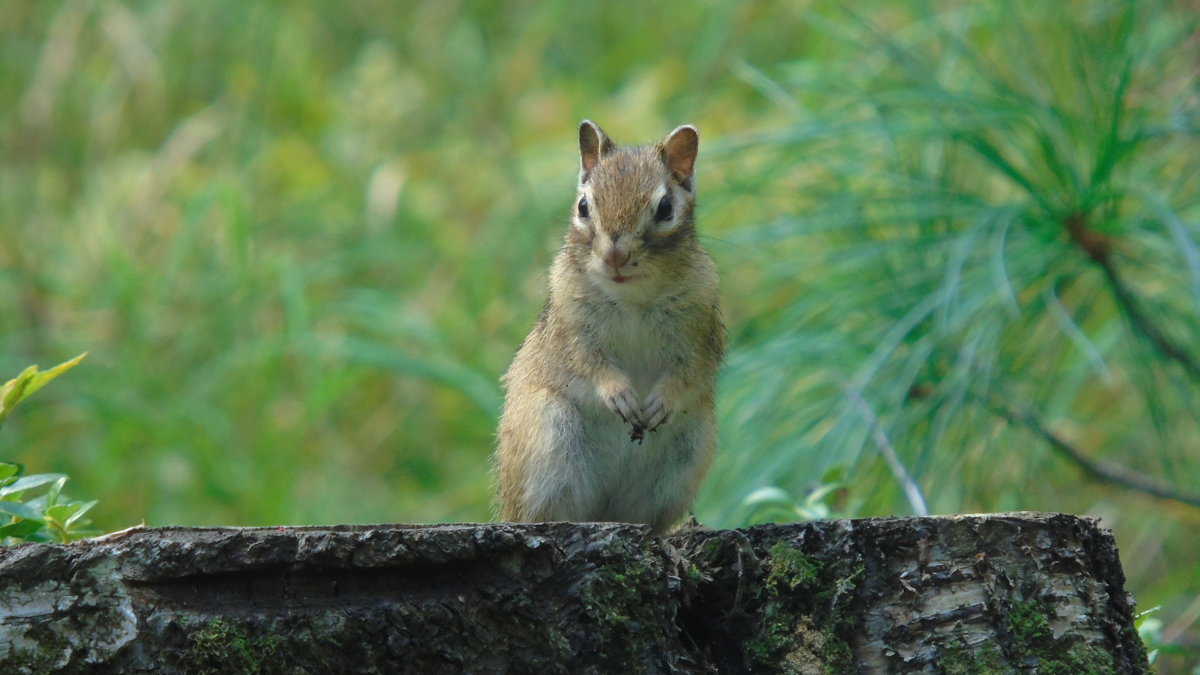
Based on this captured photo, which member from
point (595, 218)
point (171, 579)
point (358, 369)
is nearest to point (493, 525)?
point (171, 579)

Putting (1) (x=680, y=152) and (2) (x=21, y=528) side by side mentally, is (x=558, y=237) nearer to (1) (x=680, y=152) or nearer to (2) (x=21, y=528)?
(1) (x=680, y=152)

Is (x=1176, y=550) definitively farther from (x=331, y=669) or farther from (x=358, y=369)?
(x=331, y=669)

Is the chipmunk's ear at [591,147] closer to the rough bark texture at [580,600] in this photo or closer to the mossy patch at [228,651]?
the rough bark texture at [580,600]

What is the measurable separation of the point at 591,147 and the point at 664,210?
0.82ft

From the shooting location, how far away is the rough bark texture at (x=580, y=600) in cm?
137

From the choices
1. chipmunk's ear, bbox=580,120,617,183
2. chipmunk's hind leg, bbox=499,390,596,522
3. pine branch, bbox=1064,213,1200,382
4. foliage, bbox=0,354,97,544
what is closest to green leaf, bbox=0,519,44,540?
foliage, bbox=0,354,97,544

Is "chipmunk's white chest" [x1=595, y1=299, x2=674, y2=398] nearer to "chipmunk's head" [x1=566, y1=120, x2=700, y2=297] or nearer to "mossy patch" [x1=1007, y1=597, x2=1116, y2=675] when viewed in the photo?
"chipmunk's head" [x1=566, y1=120, x2=700, y2=297]

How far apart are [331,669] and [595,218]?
3.65 ft

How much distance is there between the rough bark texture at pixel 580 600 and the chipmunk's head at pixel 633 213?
0.69m

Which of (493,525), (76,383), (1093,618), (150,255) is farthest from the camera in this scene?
(150,255)

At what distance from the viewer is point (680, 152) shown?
8.16 feet

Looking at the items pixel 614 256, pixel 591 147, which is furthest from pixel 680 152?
pixel 614 256

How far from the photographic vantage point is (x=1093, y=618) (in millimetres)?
1604

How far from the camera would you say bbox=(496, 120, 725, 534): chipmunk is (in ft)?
7.20
